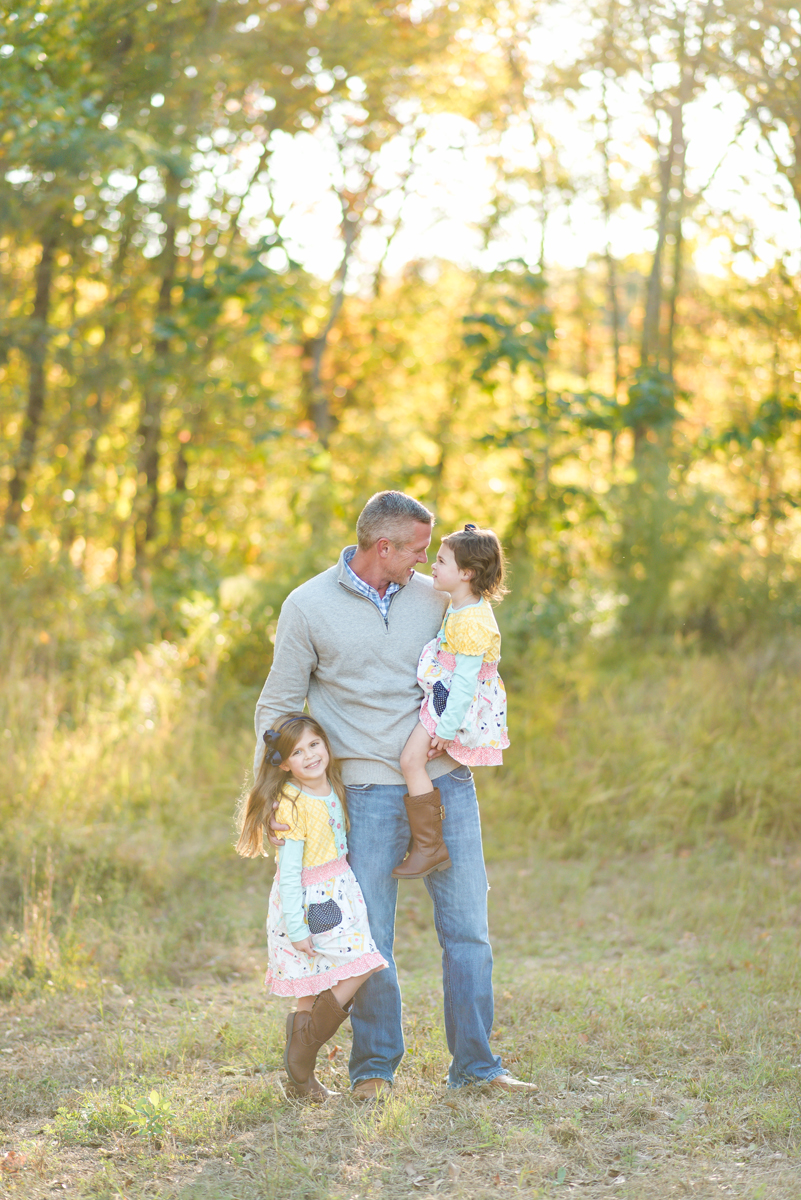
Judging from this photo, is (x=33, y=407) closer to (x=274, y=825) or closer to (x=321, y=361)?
(x=321, y=361)

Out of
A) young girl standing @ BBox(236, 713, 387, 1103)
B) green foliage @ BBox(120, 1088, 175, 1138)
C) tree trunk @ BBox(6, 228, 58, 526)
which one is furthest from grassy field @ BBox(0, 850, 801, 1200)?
tree trunk @ BBox(6, 228, 58, 526)

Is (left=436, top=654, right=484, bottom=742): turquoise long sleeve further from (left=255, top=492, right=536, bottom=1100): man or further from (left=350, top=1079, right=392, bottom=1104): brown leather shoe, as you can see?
(left=350, top=1079, right=392, bottom=1104): brown leather shoe

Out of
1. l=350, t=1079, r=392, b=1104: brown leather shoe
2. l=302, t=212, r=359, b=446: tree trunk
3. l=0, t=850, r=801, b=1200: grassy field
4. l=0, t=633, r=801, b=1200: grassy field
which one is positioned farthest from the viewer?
l=302, t=212, r=359, b=446: tree trunk

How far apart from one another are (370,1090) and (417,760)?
3.75 feet

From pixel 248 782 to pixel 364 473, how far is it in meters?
6.08

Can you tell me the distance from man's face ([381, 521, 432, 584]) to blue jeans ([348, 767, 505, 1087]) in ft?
2.24

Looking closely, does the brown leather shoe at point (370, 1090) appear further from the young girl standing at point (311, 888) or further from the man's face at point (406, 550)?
the man's face at point (406, 550)

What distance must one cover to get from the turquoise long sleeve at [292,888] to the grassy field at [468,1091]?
653 mm

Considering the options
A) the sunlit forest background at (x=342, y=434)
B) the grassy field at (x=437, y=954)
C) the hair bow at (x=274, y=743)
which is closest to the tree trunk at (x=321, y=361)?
the sunlit forest background at (x=342, y=434)

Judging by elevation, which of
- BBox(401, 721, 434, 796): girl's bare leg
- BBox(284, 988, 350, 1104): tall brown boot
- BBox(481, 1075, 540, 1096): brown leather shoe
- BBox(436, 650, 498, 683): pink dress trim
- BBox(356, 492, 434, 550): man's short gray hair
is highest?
BBox(356, 492, 434, 550): man's short gray hair

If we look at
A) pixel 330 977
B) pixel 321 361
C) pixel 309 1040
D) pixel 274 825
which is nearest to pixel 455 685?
pixel 274 825

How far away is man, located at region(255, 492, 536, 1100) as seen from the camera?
11.4 feet

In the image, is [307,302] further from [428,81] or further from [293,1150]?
[293,1150]

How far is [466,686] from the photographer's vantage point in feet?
11.1
